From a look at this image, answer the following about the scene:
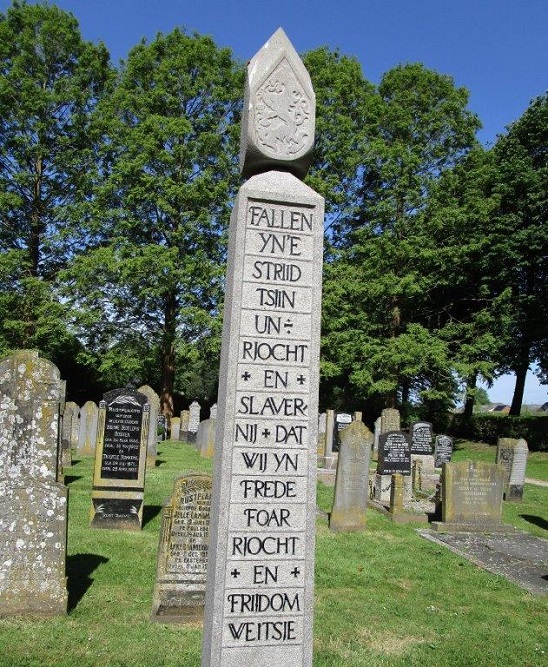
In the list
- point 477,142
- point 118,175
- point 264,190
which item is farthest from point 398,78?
point 264,190

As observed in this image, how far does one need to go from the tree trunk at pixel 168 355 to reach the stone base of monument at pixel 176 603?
22.3 meters

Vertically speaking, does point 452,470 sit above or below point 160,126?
below

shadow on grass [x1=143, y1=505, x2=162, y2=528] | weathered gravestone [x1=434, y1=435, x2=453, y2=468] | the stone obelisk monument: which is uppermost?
the stone obelisk monument

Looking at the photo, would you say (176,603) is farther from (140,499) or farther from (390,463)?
(390,463)

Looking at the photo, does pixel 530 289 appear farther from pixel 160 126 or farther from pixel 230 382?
pixel 230 382

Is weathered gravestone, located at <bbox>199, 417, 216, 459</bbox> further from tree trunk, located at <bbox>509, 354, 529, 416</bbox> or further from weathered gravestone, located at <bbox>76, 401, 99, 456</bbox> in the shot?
tree trunk, located at <bbox>509, 354, 529, 416</bbox>

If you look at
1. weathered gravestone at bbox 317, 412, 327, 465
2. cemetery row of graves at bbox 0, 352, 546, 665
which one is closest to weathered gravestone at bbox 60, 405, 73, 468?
cemetery row of graves at bbox 0, 352, 546, 665

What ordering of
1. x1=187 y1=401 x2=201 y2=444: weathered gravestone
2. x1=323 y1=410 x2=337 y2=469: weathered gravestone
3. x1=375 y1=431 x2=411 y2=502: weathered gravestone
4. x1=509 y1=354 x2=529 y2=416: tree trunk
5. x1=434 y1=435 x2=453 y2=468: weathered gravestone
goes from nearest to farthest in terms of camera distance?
x1=375 y1=431 x2=411 y2=502: weathered gravestone < x1=434 y1=435 x2=453 y2=468: weathered gravestone < x1=323 y1=410 x2=337 y2=469: weathered gravestone < x1=187 y1=401 x2=201 y2=444: weathered gravestone < x1=509 y1=354 x2=529 y2=416: tree trunk

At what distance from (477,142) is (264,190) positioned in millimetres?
32018

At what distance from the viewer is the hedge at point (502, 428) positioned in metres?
28.2

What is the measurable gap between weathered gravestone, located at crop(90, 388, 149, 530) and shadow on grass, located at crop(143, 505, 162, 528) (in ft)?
1.75

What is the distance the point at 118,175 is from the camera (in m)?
28.1

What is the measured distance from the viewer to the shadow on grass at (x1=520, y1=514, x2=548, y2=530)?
12850mm

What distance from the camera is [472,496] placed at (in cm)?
1156
